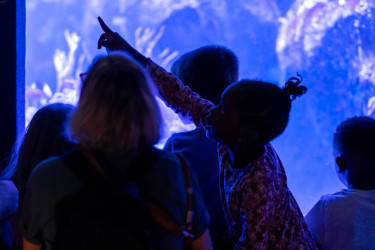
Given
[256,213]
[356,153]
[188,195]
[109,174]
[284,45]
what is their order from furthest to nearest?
1. [284,45]
2. [356,153]
3. [256,213]
4. [188,195]
5. [109,174]

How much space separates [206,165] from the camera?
1792mm

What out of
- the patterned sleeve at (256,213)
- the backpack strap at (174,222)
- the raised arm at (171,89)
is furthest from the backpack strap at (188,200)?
the raised arm at (171,89)

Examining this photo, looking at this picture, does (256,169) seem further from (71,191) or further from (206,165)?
(71,191)

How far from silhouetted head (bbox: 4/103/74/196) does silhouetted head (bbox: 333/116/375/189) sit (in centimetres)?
151

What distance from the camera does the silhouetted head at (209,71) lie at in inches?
79.3

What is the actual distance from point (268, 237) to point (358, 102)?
1010 cm

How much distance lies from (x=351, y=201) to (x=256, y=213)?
2.39 feet

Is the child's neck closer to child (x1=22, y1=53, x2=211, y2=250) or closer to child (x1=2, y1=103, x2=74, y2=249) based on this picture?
child (x1=22, y1=53, x2=211, y2=250)

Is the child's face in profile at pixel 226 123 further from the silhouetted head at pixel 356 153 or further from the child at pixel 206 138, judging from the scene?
the silhouetted head at pixel 356 153

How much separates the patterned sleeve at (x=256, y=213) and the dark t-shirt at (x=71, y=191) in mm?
438

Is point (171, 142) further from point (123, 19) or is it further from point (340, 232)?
point (123, 19)

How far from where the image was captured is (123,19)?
13.7m

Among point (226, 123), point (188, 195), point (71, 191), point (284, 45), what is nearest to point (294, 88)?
point (226, 123)

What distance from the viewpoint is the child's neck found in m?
1.57
